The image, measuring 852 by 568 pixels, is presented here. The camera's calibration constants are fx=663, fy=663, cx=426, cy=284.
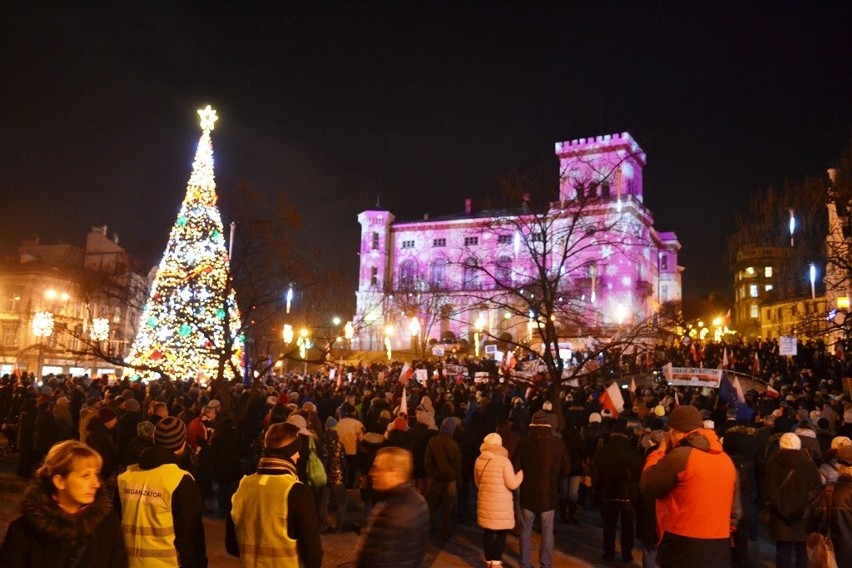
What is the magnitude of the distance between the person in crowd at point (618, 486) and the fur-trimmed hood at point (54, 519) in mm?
6753

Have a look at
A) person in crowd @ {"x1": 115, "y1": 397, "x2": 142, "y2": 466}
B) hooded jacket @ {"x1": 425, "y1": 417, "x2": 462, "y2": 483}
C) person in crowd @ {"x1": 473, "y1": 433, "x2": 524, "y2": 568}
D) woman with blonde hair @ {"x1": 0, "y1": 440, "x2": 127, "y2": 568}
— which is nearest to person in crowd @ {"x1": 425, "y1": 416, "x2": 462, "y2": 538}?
hooded jacket @ {"x1": 425, "y1": 417, "x2": 462, "y2": 483}

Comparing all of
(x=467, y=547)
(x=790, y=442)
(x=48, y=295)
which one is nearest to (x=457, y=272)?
(x=48, y=295)

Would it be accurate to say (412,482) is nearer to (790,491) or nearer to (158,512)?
(158,512)

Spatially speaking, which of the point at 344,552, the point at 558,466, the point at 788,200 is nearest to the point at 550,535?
the point at 558,466

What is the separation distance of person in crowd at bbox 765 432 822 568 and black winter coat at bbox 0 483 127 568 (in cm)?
644

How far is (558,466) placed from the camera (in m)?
7.97

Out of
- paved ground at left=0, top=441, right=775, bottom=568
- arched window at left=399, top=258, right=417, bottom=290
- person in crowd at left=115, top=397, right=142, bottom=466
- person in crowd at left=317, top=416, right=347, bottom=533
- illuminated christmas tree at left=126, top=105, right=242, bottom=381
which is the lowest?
paved ground at left=0, top=441, right=775, bottom=568

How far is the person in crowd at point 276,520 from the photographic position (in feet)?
14.0

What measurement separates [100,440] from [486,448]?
5.21 meters

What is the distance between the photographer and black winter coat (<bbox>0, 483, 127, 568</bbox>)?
3.13 meters

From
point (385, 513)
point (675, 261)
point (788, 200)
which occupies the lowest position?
point (385, 513)

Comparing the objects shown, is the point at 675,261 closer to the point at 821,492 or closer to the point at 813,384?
the point at 813,384

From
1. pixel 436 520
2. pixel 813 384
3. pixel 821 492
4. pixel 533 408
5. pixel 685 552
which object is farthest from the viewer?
pixel 813 384

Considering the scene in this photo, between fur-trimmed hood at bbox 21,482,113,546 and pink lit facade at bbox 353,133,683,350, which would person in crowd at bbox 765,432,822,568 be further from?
pink lit facade at bbox 353,133,683,350
